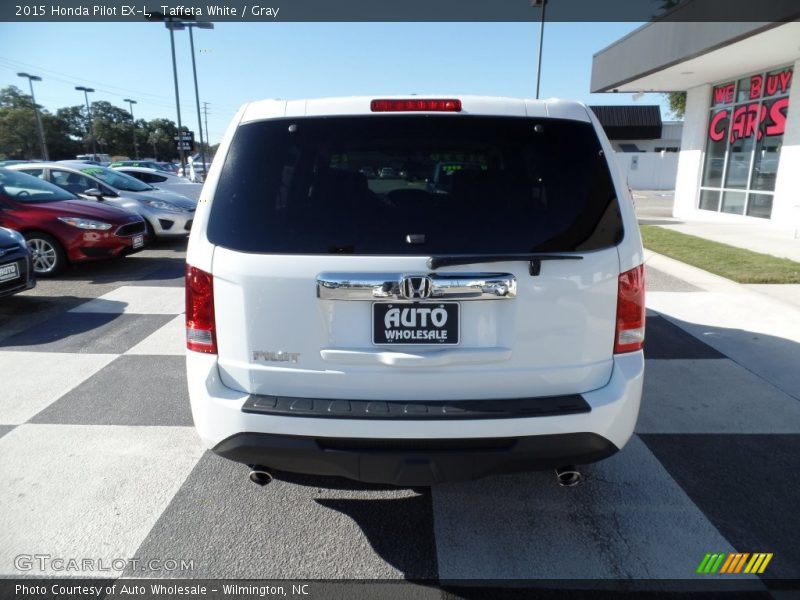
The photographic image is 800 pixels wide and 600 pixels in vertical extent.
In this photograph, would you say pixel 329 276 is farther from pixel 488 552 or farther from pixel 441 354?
pixel 488 552

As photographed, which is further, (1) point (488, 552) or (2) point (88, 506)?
(2) point (88, 506)

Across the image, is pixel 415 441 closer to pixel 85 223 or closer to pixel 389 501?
pixel 389 501

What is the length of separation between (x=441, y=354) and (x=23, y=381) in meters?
3.91

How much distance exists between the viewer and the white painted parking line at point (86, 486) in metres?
2.56

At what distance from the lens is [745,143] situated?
1515cm

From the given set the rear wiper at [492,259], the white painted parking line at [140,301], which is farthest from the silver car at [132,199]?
the rear wiper at [492,259]

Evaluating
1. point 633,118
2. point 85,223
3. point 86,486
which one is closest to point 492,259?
point 86,486

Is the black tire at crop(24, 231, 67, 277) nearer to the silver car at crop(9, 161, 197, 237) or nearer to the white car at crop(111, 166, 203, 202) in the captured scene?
the silver car at crop(9, 161, 197, 237)

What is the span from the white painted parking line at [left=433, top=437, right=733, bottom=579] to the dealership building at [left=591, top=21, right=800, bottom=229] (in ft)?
34.0

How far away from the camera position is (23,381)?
442cm

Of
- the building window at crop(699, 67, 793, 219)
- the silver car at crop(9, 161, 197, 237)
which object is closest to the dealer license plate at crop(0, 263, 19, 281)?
the silver car at crop(9, 161, 197, 237)

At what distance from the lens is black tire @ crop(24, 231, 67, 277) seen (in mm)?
7902

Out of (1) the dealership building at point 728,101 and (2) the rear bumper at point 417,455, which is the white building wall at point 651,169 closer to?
(1) the dealership building at point 728,101

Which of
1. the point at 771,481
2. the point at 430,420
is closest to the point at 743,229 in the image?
the point at 771,481
